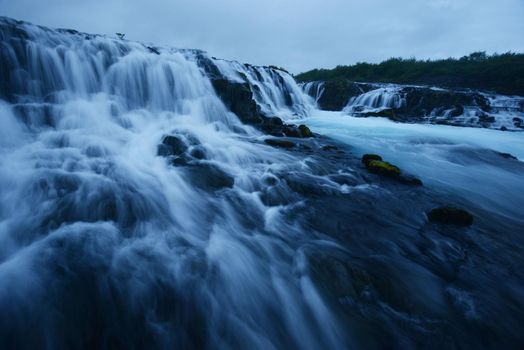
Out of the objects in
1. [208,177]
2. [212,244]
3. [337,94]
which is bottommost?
[212,244]

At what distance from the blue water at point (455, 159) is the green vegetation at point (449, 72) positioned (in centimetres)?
1888

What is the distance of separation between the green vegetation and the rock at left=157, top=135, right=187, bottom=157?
117ft

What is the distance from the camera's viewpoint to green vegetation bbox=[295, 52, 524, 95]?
2927 centimetres

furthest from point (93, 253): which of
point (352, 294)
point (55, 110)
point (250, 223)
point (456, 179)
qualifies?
point (456, 179)

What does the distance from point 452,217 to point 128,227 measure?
5538 millimetres

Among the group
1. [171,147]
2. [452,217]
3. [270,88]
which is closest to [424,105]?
[270,88]

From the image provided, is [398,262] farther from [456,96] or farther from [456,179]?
[456,96]

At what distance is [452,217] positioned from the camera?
15.3ft

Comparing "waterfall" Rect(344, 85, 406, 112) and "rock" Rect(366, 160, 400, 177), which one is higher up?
"waterfall" Rect(344, 85, 406, 112)

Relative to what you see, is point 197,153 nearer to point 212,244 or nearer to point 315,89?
point 212,244

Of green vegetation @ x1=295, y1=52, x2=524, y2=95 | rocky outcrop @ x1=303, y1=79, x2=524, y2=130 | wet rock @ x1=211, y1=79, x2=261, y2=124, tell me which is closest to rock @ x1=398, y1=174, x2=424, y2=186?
wet rock @ x1=211, y1=79, x2=261, y2=124

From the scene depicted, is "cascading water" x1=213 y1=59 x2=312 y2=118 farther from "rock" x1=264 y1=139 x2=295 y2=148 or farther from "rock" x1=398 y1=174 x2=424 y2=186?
"rock" x1=398 y1=174 x2=424 y2=186

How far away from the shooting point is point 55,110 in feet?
24.1

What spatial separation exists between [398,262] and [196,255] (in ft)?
9.18
